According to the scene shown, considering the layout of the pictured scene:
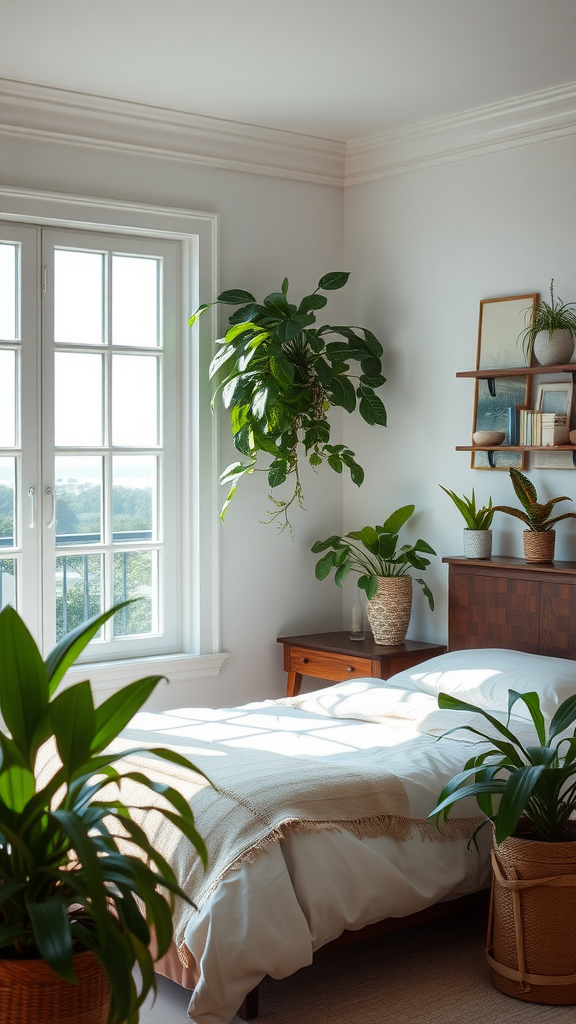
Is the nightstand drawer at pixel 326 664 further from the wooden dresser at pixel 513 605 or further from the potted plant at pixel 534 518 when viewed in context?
the potted plant at pixel 534 518

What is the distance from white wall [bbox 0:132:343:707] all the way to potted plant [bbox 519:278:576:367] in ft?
4.15

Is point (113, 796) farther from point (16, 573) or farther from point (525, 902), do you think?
point (16, 573)

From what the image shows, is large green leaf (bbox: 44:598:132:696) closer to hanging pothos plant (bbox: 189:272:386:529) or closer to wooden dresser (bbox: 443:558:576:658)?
wooden dresser (bbox: 443:558:576:658)

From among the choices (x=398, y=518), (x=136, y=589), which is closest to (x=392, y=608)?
(x=398, y=518)

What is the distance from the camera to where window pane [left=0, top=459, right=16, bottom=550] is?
4.33 metres

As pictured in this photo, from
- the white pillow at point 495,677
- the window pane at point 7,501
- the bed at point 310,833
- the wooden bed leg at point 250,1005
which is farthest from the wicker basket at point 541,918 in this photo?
the window pane at point 7,501

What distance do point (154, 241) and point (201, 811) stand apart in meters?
2.80

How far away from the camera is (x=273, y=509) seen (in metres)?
5.00

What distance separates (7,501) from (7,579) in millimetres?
321

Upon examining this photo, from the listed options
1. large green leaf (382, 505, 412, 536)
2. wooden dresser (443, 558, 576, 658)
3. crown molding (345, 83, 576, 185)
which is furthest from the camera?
large green leaf (382, 505, 412, 536)

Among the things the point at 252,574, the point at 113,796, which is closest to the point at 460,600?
the point at 252,574

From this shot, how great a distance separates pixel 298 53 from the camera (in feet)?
12.6

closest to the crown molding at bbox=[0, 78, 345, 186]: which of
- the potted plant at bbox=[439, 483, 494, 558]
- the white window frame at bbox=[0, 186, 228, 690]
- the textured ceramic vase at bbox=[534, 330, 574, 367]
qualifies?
the white window frame at bbox=[0, 186, 228, 690]

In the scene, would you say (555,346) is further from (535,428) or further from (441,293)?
(441,293)
